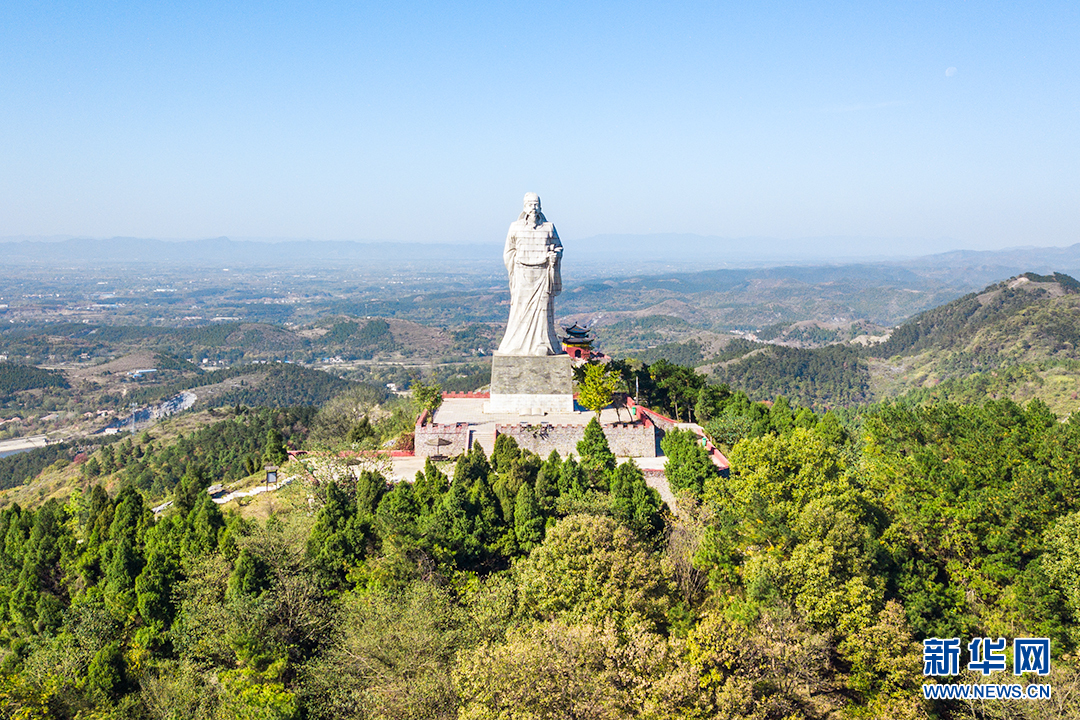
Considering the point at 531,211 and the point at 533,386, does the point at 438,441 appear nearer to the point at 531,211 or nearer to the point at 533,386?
the point at 533,386

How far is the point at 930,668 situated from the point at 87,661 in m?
18.7

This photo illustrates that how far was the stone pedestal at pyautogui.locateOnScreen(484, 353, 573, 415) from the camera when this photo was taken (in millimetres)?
30000

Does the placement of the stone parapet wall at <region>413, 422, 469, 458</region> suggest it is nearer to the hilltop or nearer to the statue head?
the statue head

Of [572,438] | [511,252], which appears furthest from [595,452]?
[511,252]

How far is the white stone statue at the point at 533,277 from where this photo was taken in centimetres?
3014

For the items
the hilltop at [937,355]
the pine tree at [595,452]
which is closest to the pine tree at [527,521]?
the pine tree at [595,452]

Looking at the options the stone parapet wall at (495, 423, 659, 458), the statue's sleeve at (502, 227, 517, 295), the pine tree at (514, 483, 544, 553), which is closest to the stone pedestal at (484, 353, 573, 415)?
the stone parapet wall at (495, 423, 659, 458)

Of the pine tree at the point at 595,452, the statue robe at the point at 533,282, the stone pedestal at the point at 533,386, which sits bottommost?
the pine tree at the point at 595,452

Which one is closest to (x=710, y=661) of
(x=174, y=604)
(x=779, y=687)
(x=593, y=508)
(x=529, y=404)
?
(x=779, y=687)

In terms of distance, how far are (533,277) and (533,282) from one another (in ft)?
0.65

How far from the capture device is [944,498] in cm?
2031

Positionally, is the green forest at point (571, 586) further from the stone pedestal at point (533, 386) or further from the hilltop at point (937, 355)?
the hilltop at point (937, 355)

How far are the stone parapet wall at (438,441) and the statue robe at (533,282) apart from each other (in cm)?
463

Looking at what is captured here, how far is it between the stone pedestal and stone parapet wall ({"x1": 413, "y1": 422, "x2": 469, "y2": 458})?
311 centimetres
